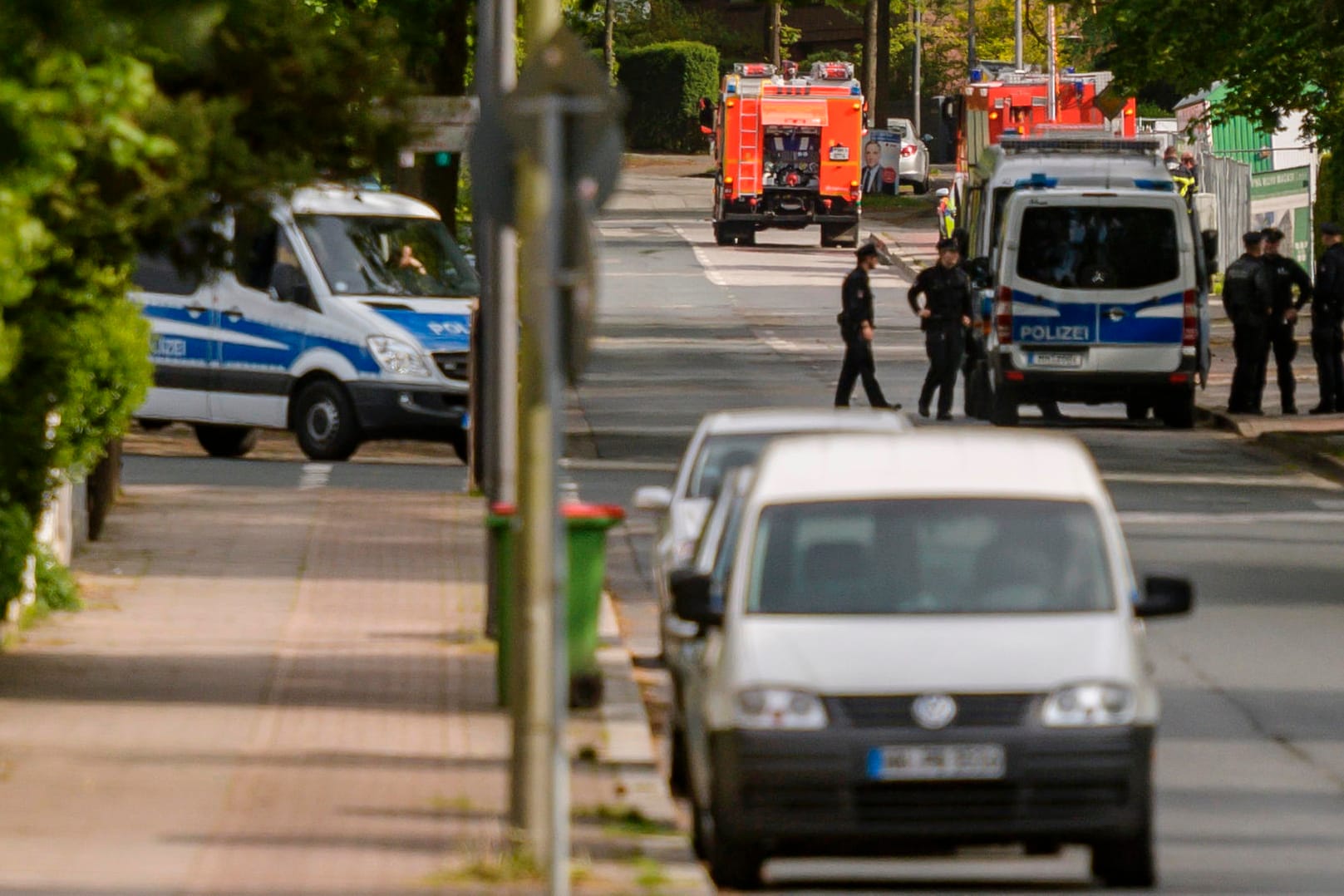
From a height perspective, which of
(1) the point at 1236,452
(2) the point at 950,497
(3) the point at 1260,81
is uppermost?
(3) the point at 1260,81

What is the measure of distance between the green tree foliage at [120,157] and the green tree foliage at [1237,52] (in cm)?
1563

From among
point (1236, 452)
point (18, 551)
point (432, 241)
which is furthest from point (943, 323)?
point (18, 551)

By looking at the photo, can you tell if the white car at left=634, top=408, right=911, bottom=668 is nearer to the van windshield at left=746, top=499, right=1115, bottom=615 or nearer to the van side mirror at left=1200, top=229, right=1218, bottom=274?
the van windshield at left=746, top=499, right=1115, bottom=615

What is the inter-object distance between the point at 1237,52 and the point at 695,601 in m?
22.0

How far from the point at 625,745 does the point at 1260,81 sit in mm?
21951

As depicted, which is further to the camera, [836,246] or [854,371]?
[836,246]

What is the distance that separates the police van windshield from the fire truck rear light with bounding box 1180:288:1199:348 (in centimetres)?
721

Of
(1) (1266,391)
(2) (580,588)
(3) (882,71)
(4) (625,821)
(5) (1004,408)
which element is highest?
(3) (882,71)

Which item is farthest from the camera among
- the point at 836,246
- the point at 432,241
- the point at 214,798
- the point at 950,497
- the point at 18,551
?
the point at 836,246

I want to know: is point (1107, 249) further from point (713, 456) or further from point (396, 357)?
point (713, 456)

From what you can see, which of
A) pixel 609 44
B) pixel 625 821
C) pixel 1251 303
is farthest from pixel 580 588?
pixel 609 44

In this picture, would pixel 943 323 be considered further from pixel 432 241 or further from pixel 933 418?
pixel 432 241

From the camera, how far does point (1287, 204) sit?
4662 centimetres

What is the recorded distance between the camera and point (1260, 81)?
31.3 meters
